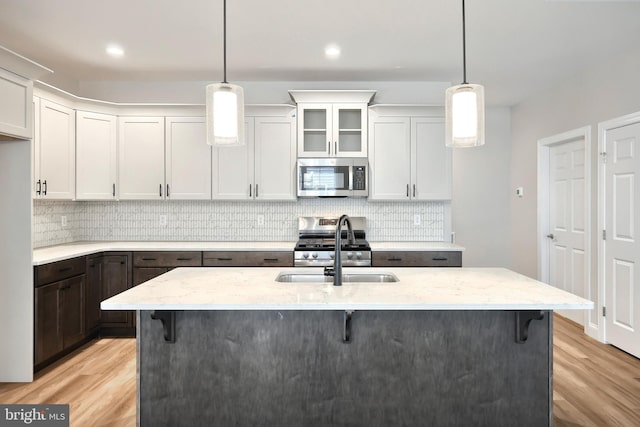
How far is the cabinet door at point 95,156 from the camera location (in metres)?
4.29

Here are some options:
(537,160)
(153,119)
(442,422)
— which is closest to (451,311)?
(442,422)

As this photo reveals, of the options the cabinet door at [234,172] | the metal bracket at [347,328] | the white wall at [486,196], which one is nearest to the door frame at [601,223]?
the white wall at [486,196]

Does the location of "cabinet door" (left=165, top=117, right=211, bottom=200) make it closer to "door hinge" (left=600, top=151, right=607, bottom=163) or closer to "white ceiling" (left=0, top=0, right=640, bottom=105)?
"white ceiling" (left=0, top=0, right=640, bottom=105)

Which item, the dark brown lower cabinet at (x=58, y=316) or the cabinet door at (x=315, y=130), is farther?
the cabinet door at (x=315, y=130)

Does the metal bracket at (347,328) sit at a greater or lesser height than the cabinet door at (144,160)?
lesser

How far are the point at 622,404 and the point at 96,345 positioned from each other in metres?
4.29

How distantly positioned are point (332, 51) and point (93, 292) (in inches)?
125

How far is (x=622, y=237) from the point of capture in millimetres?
3869

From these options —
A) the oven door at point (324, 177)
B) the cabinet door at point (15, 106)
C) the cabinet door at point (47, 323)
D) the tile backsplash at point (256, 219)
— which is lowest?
the cabinet door at point (47, 323)

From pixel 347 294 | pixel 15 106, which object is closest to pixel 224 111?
pixel 347 294

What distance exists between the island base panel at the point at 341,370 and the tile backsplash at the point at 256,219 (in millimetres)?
2747

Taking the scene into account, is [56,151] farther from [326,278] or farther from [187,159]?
[326,278]

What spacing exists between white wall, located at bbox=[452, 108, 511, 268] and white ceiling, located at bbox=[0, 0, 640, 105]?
1624 mm

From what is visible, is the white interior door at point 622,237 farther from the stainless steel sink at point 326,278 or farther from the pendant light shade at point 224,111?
the pendant light shade at point 224,111
